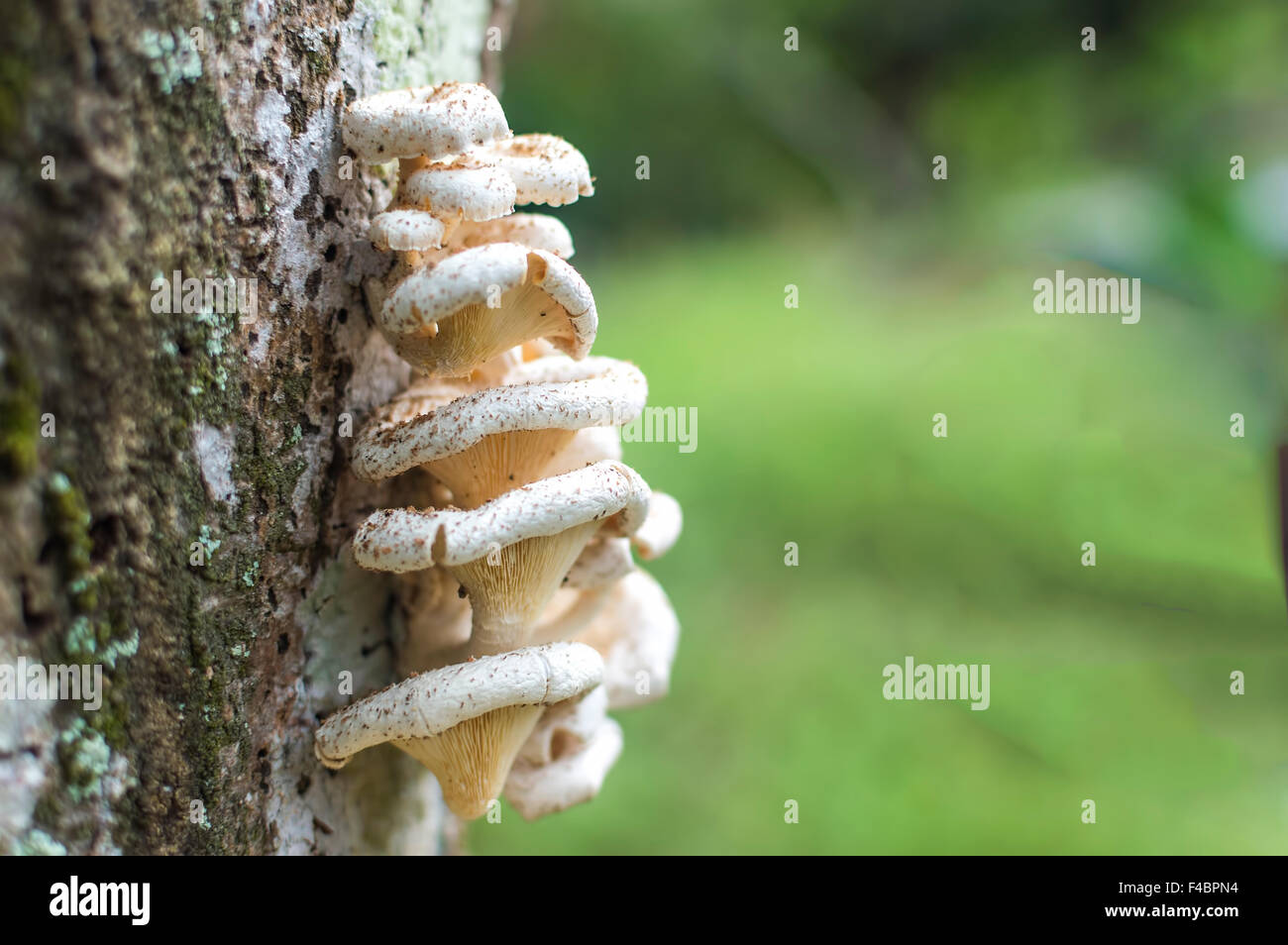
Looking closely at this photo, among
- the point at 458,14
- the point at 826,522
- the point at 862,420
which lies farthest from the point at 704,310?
the point at 458,14

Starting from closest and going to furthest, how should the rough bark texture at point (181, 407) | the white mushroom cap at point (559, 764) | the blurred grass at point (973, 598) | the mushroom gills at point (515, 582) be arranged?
the rough bark texture at point (181, 407) → the mushroom gills at point (515, 582) → the white mushroom cap at point (559, 764) → the blurred grass at point (973, 598)

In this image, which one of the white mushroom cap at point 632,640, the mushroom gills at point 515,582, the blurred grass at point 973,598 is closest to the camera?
the mushroom gills at point 515,582

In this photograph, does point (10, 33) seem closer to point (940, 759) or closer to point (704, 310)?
point (940, 759)

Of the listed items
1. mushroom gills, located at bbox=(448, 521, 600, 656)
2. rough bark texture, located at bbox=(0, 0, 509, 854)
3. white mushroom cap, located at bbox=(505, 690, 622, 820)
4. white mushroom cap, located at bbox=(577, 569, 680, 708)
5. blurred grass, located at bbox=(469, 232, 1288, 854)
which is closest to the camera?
rough bark texture, located at bbox=(0, 0, 509, 854)

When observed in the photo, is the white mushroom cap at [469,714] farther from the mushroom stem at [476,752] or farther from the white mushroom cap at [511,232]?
the white mushroom cap at [511,232]

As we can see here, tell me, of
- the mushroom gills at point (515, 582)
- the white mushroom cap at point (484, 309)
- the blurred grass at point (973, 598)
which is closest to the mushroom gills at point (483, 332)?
the white mushroom cap at point (484, 309)

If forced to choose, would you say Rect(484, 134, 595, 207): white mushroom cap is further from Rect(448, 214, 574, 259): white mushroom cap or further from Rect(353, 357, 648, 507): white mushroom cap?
Rect(353, 357, 648, 507): white mushroom cap

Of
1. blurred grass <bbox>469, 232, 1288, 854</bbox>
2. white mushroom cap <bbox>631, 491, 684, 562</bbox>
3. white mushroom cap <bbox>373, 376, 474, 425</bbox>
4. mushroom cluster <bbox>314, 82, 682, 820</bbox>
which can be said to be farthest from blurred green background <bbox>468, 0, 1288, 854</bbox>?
white mushroom cap <bbox>373, 376, 474, 425</bbox>
